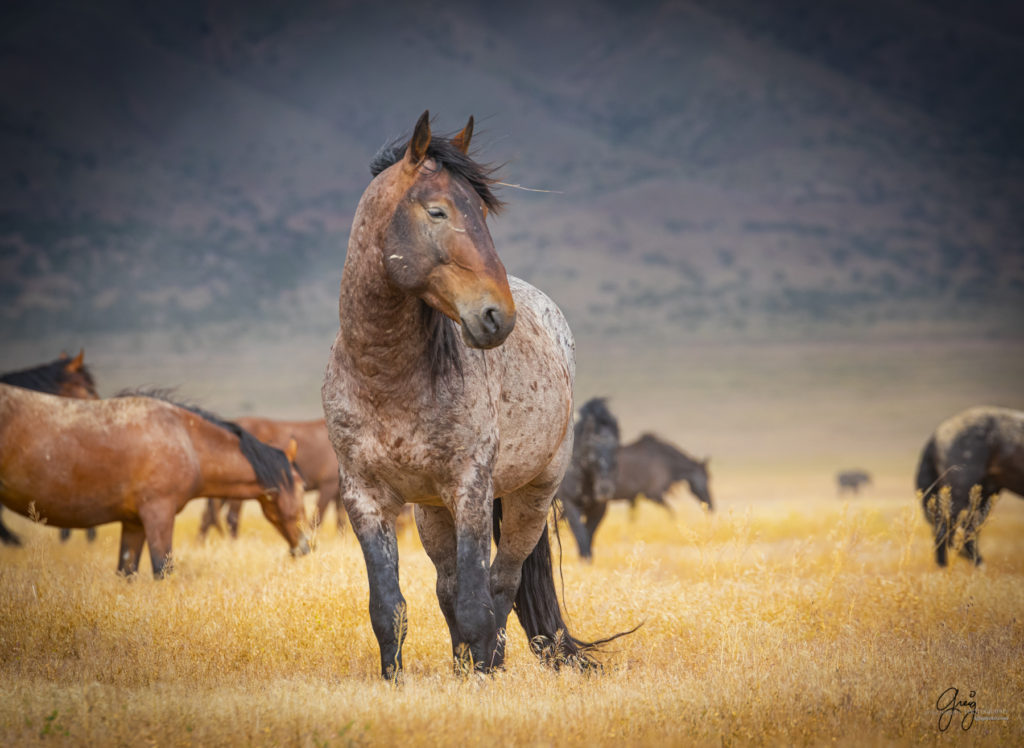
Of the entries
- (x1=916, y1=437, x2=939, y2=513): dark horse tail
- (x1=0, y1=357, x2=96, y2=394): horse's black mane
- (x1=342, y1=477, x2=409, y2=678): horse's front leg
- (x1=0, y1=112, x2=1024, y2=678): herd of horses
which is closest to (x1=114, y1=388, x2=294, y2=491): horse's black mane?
(x1=0, y1=357, x2=96, y2=394): horse's black mane

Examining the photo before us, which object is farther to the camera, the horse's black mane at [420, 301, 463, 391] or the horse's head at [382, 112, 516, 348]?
the horse's black mane at [420, 301, 463, 391]

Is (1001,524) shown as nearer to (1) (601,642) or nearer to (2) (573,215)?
(1) (601,642)

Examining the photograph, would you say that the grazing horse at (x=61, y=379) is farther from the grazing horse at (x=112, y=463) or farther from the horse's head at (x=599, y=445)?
the horse's head at (x=599, y=445)

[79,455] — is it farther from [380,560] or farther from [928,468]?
[928,468]

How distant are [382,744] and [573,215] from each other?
7701 inches

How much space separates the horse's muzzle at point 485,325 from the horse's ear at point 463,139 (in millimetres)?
1083

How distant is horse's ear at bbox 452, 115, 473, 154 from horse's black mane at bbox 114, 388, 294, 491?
6369 millimetres

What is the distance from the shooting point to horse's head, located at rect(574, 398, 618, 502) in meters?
14.7

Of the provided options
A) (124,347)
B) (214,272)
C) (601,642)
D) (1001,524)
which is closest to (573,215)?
(214,272)

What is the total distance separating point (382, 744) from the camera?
416cm

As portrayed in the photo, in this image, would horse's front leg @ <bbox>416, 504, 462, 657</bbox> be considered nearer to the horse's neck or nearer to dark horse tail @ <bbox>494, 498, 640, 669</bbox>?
dark horse tail @ <bbox>494, 498, 640, 669</bbox>

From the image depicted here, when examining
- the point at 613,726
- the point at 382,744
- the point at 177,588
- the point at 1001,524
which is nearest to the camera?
the point at 382,744

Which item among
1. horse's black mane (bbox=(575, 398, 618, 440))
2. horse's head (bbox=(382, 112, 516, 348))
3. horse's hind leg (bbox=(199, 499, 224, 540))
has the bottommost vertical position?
horse's hind leg (bbox=(199, 499, 224, 540))

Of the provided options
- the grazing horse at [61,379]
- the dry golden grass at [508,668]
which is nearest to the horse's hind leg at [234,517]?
the grazing horse at [61,379]
